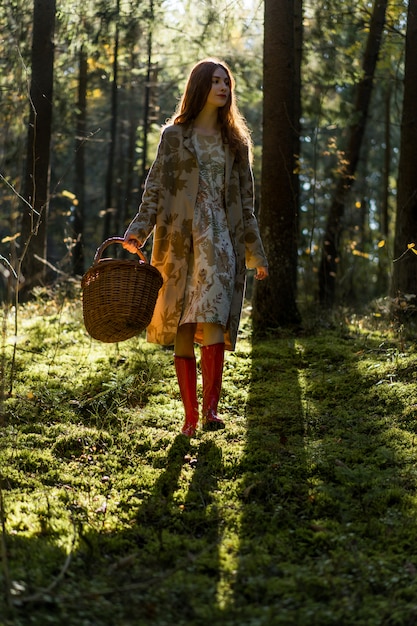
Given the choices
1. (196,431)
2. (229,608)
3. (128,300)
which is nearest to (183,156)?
(128,300)

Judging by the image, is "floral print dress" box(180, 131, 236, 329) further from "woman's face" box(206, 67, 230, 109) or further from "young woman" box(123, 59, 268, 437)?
"woman's face" box(206, 67, 230, 109)

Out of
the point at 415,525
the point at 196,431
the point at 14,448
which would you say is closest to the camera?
the point at 415,525

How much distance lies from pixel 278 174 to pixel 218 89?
2.56m

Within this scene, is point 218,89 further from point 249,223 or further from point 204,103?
point 249,223

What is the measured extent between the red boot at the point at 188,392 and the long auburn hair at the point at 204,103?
151 centimetres

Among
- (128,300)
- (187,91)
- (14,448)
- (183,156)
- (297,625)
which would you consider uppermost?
(187,91)

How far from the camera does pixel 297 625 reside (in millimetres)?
2588

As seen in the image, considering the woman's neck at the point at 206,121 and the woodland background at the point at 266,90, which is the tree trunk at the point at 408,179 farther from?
the woman's neck at the point at 206,121

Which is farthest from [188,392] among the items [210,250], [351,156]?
[351,156]

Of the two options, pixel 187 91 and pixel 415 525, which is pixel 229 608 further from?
pixel 187 91

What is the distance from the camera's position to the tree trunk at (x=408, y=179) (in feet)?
26.2

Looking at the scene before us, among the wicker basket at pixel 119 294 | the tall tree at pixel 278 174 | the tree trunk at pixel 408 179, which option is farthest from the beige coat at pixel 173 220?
the tree trunk at pixel 408 179

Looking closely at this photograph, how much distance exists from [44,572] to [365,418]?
281cm

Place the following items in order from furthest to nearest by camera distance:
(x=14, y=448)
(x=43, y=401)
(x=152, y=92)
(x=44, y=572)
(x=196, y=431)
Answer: (x=152, y=92) → (x=43, y=401) → (x=196, y=431) → (x=14, y=448) → (x=44, y=572)
